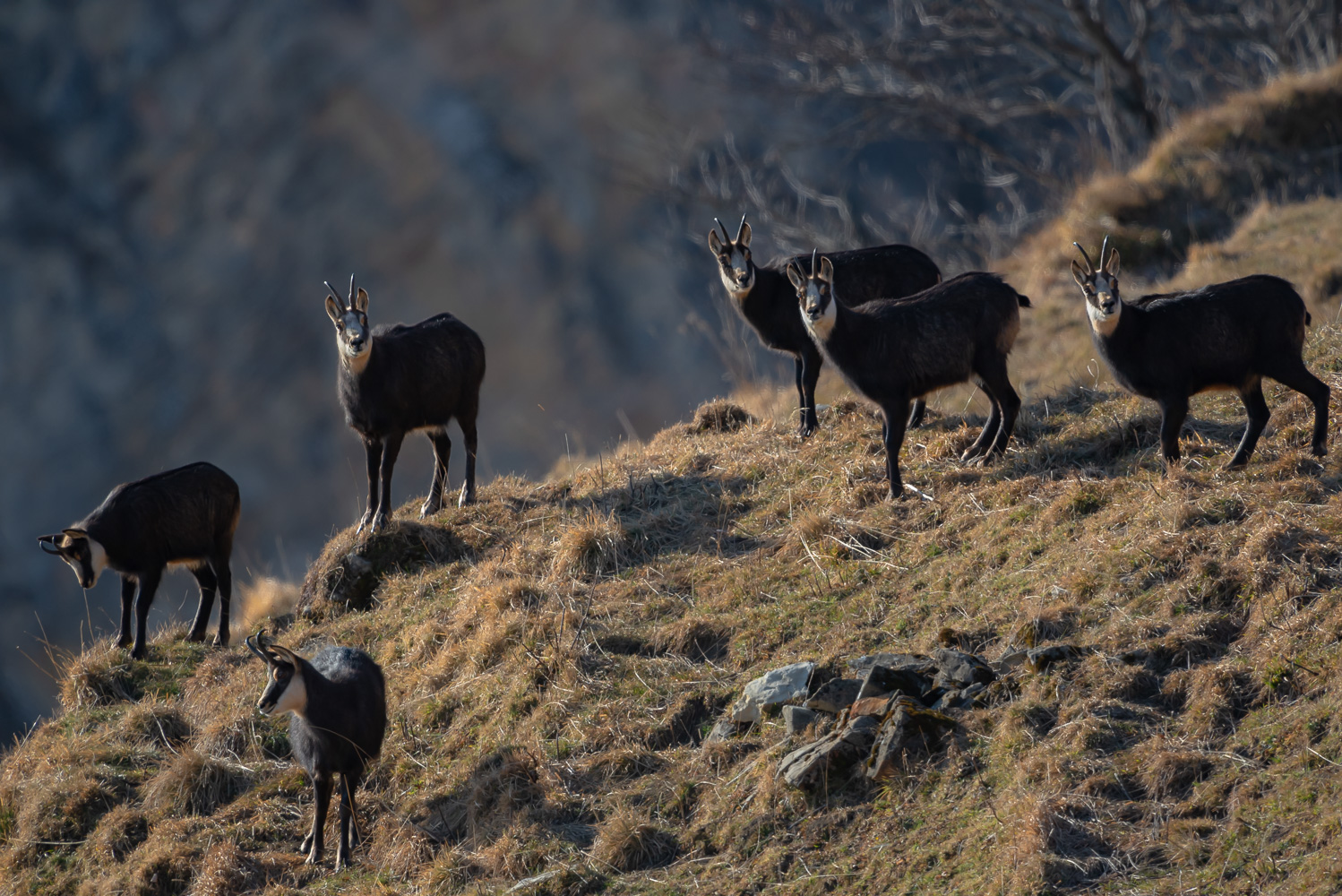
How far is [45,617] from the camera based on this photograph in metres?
30.2

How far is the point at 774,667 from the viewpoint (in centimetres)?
746

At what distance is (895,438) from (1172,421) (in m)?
1.90

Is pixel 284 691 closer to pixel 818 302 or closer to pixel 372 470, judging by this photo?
pixel 372 470

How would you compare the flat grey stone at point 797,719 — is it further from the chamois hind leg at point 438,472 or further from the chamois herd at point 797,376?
the chamois hind leg at point 438,472

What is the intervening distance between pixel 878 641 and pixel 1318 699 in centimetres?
239

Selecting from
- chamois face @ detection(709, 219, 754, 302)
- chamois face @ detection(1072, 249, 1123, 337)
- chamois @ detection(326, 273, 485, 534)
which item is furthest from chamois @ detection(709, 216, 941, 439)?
chamois face @ detection(1072, 249, 1123, 337)

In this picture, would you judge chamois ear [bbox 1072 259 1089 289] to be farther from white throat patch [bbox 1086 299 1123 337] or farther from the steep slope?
the steep slope

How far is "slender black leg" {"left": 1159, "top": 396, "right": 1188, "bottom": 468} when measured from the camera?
25.8ft

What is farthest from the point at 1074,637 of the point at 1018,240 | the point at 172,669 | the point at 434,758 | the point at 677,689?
the point at 1018,240

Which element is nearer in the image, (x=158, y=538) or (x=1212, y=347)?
(x=1212, y=347)

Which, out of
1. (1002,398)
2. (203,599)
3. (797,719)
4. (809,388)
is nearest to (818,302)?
(1002,398)

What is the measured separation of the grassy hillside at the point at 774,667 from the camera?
220 inches

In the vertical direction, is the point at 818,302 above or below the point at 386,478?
above

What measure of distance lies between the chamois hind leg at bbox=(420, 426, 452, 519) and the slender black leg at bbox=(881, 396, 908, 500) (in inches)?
165
